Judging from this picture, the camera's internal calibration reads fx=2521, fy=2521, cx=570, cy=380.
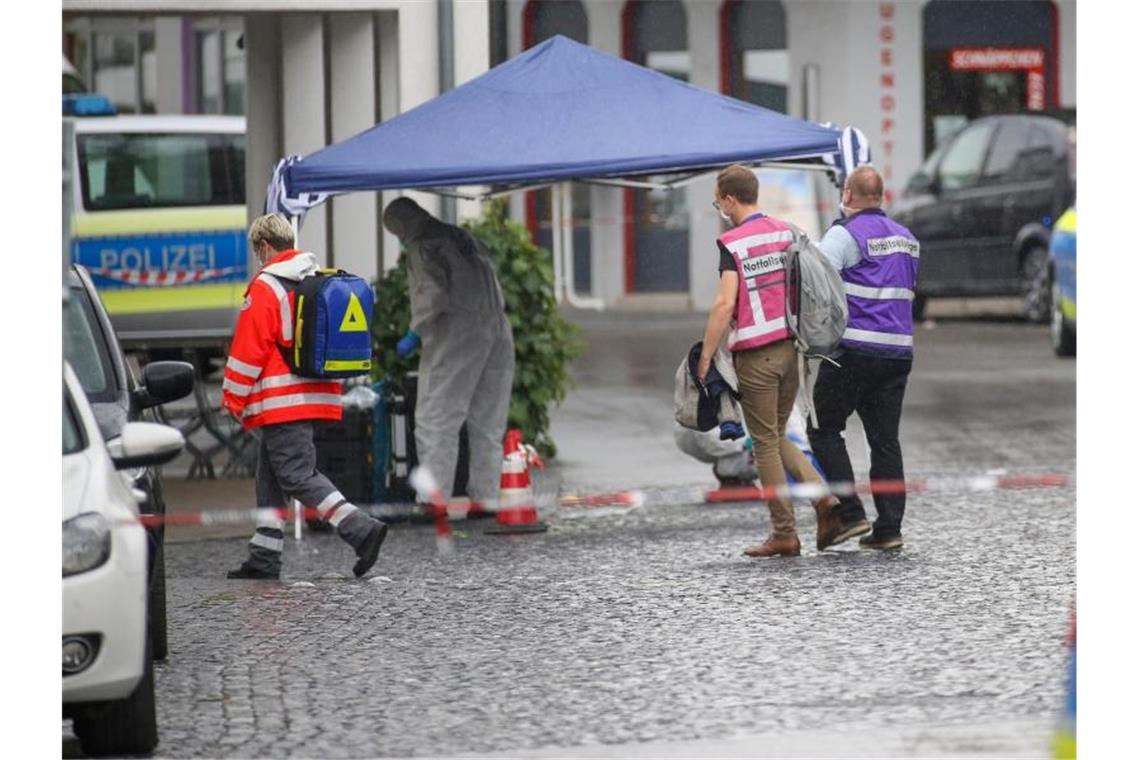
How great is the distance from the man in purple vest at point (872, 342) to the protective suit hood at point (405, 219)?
7.93ft

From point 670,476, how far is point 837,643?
5904 millimetres

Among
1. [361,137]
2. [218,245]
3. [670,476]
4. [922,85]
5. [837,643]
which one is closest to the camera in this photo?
[837,643]

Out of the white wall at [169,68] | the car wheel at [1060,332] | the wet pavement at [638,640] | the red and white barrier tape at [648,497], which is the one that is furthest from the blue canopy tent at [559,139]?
the white wall at [169,68]

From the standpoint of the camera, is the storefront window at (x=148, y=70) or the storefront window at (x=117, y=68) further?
the storefront window at (x=117, y=68)

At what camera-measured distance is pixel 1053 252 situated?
21.0m

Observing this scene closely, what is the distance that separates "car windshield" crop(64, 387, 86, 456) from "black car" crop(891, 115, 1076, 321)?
57.4ft

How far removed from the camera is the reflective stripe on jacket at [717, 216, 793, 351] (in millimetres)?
10938

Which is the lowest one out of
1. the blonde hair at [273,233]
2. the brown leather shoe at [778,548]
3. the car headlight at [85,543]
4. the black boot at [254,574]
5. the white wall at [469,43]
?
the black boot at [254,574]

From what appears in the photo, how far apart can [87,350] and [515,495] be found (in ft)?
12.4

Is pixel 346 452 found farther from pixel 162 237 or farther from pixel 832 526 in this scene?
pixel 162 237

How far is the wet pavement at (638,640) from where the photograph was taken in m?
7.34

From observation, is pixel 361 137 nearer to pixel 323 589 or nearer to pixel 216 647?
pixel 323 589

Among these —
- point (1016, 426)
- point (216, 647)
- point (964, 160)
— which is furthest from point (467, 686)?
point (964, 160)

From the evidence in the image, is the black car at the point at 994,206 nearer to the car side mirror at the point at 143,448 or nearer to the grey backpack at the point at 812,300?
the grey backpack at the point at 812,300
